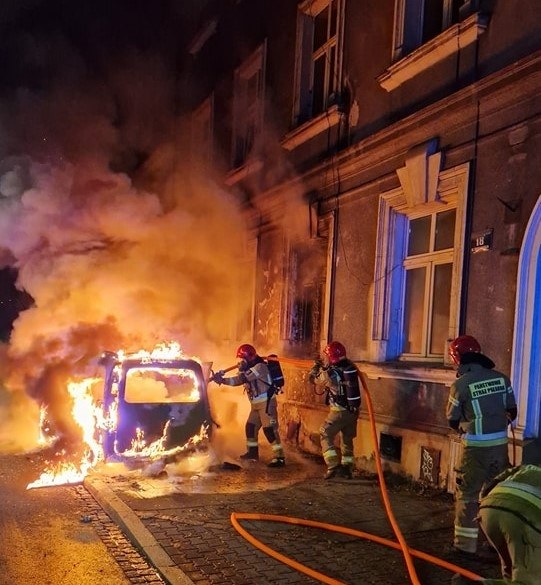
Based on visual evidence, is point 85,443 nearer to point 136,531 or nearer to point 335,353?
point 136,531

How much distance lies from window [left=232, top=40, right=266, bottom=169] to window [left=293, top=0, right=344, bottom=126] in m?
1.61

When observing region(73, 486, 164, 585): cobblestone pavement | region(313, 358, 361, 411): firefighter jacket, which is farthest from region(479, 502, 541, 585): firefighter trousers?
region(313, 358, 361, 411): firefighter jacket

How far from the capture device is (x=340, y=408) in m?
7.71

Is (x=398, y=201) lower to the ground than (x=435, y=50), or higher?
lower

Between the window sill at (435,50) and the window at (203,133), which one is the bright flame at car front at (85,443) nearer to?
the window sill at (435,50)

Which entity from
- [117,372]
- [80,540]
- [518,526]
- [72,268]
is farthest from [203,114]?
[518,526]

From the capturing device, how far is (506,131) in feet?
21.2

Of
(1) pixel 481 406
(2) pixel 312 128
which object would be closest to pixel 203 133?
(2) pixel 312 128

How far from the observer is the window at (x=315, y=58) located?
10062 millimetres

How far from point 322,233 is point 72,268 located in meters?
4.42

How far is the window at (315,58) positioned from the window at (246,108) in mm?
1612

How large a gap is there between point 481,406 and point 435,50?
14.7 ft

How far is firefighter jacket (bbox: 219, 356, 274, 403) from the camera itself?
341 inches

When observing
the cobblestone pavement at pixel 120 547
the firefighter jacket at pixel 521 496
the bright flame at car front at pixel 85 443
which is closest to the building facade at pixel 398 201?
the bright flame at car front at pixel 85 443
